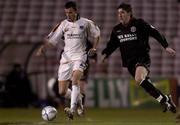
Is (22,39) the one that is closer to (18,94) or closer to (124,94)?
(18,94)

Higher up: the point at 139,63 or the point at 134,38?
the point at 134,38

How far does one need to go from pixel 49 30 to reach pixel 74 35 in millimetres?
10363

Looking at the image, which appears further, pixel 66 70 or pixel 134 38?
pixel 66 70

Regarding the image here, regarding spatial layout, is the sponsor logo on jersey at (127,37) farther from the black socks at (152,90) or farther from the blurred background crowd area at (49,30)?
the blurred background crowd area at (49,30)

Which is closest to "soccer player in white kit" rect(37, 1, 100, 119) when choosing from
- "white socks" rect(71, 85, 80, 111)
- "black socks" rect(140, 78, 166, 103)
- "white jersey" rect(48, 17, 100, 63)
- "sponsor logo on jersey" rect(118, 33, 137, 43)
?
"white jersey" rect(48, 17, 100, 63)

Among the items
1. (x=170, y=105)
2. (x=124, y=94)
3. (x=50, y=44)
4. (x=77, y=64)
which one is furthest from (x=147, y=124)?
Result: (x=124, y=94)

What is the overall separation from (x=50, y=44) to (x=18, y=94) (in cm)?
681

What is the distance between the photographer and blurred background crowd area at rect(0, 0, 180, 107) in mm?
19984

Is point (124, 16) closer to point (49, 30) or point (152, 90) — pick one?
point (152, 90)

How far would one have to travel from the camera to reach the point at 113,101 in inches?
731

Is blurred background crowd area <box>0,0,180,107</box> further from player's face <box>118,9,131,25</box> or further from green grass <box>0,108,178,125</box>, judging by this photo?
player's face <box>118,9,131,25</box>

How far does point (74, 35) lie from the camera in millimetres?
11469

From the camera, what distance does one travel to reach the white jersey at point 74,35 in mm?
11406

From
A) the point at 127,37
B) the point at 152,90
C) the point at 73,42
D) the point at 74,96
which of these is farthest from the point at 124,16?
the point at 74,96
